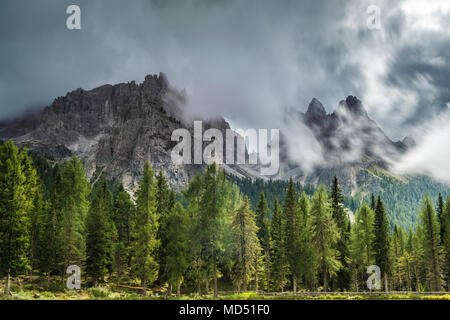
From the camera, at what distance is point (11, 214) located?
35125mm

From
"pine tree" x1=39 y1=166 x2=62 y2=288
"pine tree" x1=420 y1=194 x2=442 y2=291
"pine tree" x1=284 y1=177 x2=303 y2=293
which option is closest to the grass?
"pine tree" x1=39 y1=166 x2=62 y2=288

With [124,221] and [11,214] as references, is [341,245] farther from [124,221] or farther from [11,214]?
[11,214]

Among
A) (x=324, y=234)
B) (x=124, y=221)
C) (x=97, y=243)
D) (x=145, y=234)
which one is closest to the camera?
(x=145, y=234)

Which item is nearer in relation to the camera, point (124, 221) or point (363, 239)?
point (363, 239)

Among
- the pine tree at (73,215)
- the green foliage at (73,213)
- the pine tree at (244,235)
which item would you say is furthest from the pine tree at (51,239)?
the pine tree at (244,235)

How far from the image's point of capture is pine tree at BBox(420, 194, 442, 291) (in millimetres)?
57188

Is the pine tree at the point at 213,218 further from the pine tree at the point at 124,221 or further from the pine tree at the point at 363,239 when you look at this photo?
the pine tree at the point at 363,239

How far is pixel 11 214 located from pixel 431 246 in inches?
2319

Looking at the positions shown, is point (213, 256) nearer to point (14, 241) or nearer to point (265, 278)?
point (14, 241)

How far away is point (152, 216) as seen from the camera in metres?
44.7

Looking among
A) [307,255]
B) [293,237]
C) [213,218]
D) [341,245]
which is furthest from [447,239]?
[213,218]

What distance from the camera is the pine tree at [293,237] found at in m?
54.4

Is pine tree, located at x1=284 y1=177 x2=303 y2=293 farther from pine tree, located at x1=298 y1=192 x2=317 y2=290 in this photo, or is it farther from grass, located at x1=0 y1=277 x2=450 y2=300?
grass, located at x1=0 y1=277 x2=450 y2=300

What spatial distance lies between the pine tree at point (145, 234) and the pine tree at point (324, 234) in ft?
74.5
